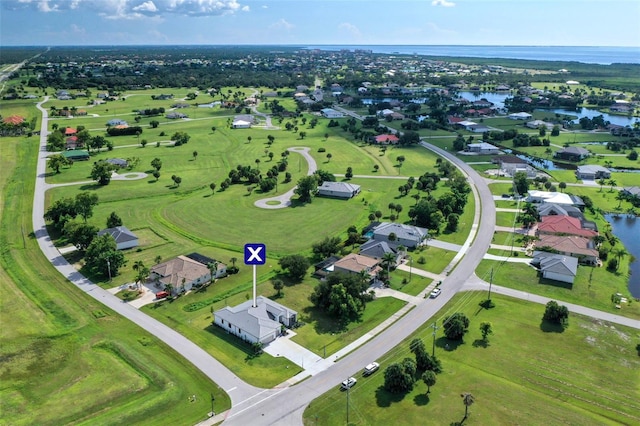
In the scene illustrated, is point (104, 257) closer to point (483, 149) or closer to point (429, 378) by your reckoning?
point (429, 378)

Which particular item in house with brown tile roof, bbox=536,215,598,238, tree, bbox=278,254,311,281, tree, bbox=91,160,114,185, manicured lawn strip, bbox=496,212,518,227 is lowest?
tree, bbox=278,254,311,281

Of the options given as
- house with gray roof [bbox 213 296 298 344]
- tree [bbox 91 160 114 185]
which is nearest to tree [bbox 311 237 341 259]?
house with gray roof [bbox 213 296 298 344]

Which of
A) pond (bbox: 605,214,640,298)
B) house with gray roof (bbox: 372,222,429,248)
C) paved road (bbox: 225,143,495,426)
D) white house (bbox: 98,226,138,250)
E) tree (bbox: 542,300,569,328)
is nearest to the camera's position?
paved road (bbox: 225,143,495,426)

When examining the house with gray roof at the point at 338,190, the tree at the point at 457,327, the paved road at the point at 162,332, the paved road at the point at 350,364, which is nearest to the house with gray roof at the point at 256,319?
the paved road at the point at 162,332

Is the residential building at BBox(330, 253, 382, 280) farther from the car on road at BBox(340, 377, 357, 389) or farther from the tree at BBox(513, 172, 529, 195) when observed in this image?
the tree at BBox(513, 172, 529, 195)

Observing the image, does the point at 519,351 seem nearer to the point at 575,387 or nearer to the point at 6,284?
the point at 575,387

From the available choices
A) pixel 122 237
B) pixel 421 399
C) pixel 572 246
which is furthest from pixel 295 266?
pixel 572 246
